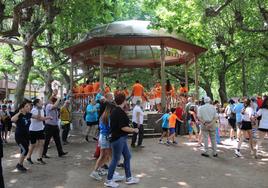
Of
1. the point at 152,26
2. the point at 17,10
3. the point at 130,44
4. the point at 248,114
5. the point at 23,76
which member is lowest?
the point at 248,114

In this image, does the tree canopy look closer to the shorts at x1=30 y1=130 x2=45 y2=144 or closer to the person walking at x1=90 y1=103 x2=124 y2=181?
the shorts at x1=30 y1=130 x2=45 y2=144

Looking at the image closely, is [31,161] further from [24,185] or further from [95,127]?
[95,127]

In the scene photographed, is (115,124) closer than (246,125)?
Yes

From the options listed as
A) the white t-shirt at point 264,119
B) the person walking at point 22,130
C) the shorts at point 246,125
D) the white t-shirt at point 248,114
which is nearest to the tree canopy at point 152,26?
the white t-shirt at point 248,114

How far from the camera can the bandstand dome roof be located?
15.7 meters

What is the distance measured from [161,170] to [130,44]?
873 cm

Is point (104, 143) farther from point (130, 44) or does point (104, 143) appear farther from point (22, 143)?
point (130, 44)

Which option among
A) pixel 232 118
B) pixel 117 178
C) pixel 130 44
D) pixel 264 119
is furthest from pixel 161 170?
pixel 130 44

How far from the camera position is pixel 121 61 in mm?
21766

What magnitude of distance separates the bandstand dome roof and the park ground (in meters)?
5.66

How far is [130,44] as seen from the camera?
16.2 metres

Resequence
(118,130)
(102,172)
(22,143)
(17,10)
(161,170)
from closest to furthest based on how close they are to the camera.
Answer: (118,130) < (102,172) < (22,143) < (161,170) < (17,10)

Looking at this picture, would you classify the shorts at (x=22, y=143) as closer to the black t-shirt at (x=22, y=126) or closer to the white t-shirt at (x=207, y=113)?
the black t-shirt at (x=22, y=126)

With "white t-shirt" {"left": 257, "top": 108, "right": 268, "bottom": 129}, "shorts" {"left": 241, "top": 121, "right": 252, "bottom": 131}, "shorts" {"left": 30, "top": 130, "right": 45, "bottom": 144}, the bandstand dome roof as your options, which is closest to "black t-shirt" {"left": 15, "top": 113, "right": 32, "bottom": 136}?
"shorts" {"left": 30, "top": 130, "right": 45, "bottom": 144}
